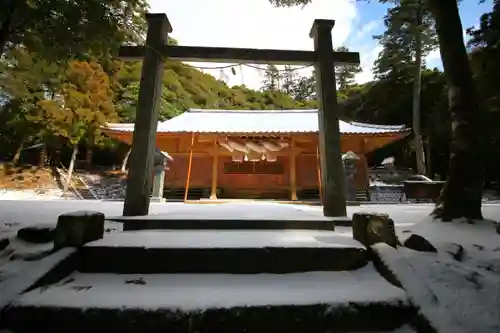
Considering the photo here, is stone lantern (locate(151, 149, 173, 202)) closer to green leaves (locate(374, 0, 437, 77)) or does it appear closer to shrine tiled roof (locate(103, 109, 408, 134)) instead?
shrine tiled roof (locate(103, 109, 408, 134))

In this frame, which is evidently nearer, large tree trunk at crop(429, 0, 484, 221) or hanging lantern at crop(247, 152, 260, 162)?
large tree trunk at crop(429, 0, 484, 221)

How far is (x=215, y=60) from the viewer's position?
4664 millimetres

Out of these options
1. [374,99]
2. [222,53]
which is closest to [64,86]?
[222,53]

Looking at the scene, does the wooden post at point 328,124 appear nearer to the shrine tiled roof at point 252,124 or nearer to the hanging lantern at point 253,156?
the shrine tiled roof at point 252,124

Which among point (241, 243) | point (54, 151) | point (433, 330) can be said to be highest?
point (54, 151)

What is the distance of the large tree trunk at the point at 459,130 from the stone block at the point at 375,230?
60.7 inches

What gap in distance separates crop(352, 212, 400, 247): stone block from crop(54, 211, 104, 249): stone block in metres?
2.25

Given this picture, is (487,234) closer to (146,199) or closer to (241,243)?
(241,243)

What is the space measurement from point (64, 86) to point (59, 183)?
17.7 feet

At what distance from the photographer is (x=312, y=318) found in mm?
1736

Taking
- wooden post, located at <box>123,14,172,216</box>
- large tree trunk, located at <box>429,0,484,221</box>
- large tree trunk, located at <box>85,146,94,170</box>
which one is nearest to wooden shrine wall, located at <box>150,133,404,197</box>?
wooden post, located at <box>123,14,172,216</box>

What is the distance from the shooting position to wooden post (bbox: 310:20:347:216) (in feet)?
13.7

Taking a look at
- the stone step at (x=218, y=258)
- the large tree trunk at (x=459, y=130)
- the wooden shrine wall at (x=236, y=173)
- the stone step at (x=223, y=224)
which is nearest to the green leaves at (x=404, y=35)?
the wooden shrine wall at (x=236, y=173)

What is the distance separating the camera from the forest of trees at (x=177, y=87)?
4.07m
